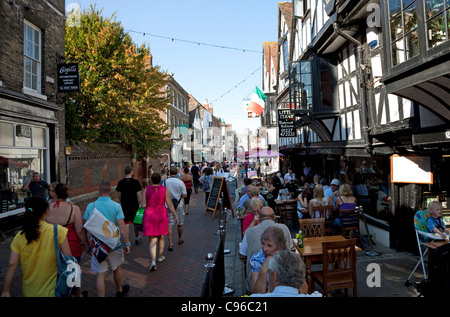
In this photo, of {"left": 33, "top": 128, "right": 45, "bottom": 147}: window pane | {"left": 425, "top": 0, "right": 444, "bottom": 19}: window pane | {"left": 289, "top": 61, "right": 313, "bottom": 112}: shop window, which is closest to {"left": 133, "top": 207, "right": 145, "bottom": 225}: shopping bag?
{"left": 33, "top": 128, "right": 45, "bottom": 147}: window pane

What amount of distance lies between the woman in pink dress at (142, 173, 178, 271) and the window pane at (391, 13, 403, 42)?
18.1ft

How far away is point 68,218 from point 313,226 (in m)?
4.39

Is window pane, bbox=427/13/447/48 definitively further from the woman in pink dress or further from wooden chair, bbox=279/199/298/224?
wooden chair, bbox=279/199/298/224

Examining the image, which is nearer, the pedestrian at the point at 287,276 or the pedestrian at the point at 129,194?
the pedestrian at the point at 287,276

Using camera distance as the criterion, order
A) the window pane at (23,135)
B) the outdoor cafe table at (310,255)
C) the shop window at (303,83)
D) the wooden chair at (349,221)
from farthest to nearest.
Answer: the shop window at (303,83)
the window pane at (23,135)
the wooden chair at (349,221)
the outdoor cafe table at (310,255)

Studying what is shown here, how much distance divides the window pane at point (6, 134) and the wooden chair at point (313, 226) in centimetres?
811

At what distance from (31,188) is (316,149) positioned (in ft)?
31.9

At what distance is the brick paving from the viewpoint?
4.72 m

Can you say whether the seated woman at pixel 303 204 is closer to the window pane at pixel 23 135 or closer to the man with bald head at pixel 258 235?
the man with bald head at pixel 258 235

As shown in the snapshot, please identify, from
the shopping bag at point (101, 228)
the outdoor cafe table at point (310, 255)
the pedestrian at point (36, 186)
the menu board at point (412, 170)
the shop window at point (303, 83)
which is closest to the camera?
the shopping bag at point (101, 228)

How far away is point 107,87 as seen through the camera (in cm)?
1362

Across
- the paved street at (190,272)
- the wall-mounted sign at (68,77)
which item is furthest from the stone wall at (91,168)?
the paved street at (190,272)

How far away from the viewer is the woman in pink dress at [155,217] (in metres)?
5.61
